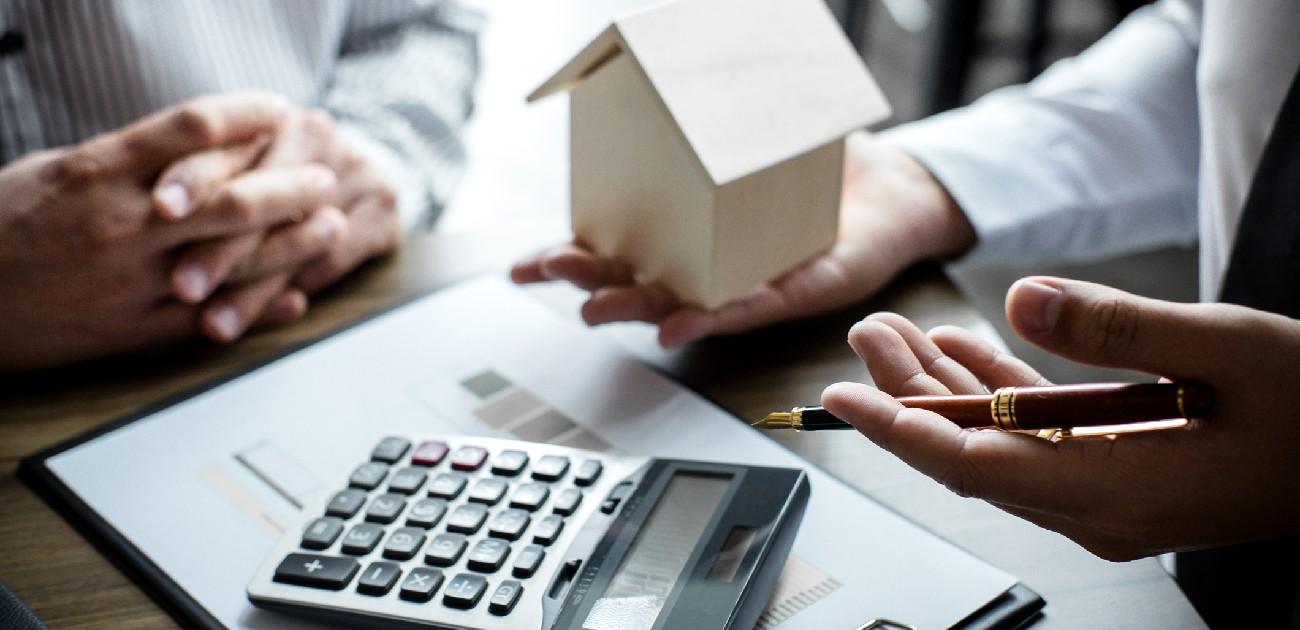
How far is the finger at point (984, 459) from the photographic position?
360 mm

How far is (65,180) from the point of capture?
61cm

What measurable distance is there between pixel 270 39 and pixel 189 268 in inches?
15.5

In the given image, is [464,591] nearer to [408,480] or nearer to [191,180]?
[408,480]

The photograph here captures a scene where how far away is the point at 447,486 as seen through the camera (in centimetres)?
49

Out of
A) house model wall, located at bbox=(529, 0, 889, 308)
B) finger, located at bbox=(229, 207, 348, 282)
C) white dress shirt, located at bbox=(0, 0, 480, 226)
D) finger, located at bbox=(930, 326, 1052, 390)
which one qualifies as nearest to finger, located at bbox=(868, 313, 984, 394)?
finger, located at bbox=(930, 326, 1052, 390)

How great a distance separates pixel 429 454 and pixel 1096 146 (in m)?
0.55

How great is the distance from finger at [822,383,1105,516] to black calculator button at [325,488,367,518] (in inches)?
9.2

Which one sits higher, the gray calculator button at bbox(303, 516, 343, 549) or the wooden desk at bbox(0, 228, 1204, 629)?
the gray calculator button at bbox(303, 516, 343, 549)

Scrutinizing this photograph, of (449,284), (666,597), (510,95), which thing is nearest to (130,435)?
(449,284)

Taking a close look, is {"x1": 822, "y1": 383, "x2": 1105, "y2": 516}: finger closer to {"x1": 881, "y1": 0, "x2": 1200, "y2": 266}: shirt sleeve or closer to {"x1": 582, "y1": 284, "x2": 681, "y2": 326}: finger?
{"x1": 582, "y1": 284, "x2": 681, "y2": 326}: finger

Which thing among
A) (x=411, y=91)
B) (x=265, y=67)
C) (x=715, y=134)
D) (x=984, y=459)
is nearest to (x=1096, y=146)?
(x=715, y=134)

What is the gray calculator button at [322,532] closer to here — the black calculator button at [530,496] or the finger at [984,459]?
the black calculator button at [530,496]

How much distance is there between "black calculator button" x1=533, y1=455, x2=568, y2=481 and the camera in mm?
490

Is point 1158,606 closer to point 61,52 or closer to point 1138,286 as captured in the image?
point 61,52
